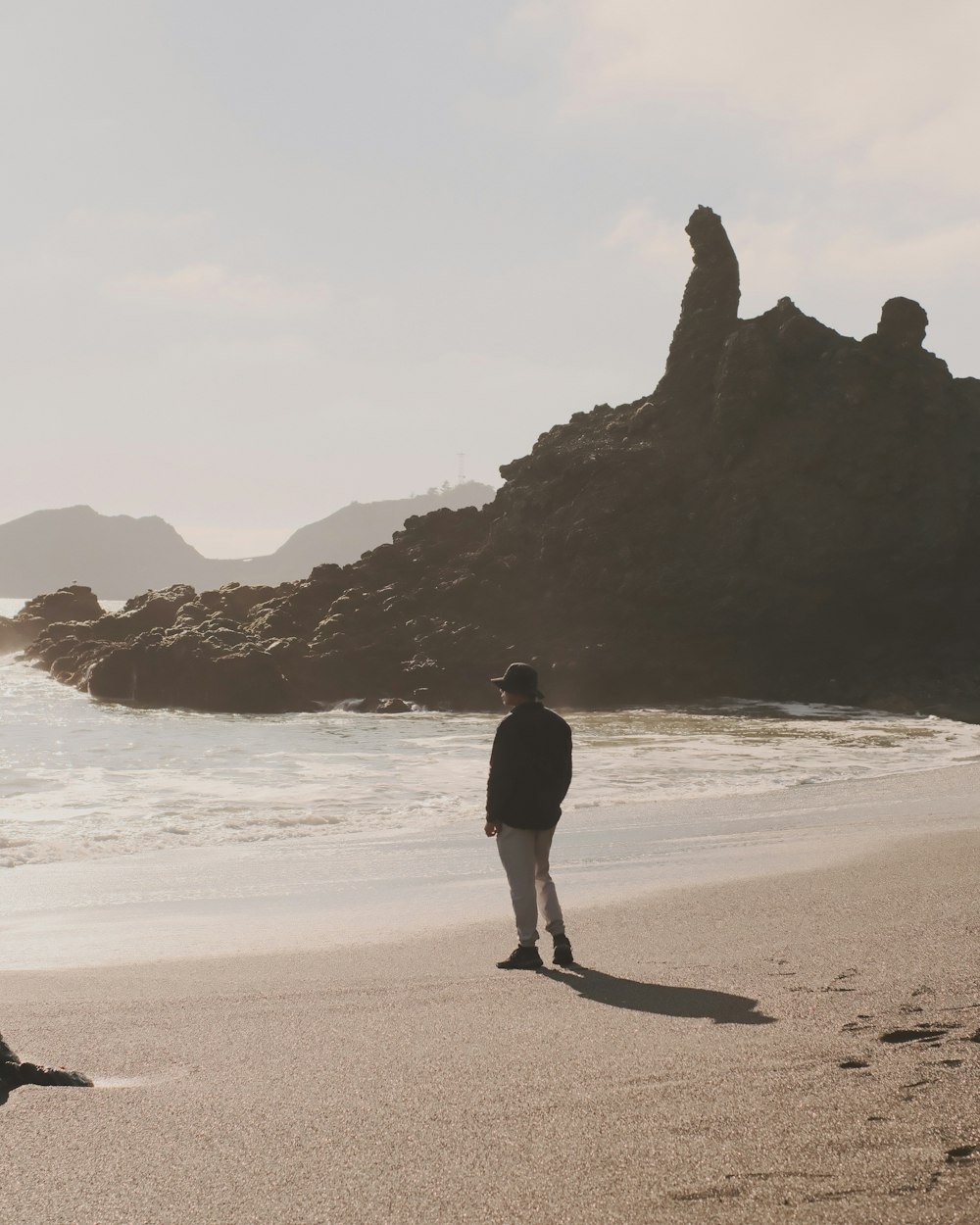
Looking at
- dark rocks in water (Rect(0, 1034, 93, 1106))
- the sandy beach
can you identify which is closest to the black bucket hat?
the sandy beach

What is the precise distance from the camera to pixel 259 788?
15.8 m

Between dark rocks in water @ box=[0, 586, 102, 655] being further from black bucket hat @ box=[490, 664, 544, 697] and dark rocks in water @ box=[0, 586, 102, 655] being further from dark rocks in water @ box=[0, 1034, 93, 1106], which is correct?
dark rocks in water @ box=[0, 1034, 93, 1106]

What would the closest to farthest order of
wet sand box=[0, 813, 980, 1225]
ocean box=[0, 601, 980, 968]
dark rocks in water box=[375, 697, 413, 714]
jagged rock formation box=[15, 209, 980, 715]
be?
wet sand box=[0, 813, 980, 1225] < ocean box=[0, 601, 980, 968] < dark rocks in water box=[375, 697, 413, 714] < jagged rock formation box=[15, 209, 980, 715]

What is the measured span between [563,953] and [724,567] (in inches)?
1328

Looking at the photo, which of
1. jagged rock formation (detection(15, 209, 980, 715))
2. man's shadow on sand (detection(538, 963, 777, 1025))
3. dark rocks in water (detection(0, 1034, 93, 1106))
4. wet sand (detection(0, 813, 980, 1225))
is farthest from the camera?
jagged rock formation (detection(15, 209, 980, 715))

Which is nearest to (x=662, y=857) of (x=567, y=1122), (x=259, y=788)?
(x=567, y=1122)

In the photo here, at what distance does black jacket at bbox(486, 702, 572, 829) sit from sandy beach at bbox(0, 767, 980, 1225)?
81cm

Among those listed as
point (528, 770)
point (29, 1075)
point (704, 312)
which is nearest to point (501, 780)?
point (528, 770)

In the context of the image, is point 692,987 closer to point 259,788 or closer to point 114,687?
point 259,788

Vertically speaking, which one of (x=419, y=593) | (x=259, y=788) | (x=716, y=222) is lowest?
(x=259, y=788)

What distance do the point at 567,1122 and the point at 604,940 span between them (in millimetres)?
3135

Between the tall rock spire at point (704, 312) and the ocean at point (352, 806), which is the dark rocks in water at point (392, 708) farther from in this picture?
the tall rock spire at point (704, 312)

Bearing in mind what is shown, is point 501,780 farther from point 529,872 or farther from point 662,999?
point 662,999

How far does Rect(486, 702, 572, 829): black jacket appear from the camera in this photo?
6.08 meters
